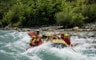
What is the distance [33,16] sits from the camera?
141ft

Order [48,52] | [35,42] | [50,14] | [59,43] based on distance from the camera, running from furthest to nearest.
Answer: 1. [50,14]
2. [35,42]
3. [48,52]
4. [59,43]

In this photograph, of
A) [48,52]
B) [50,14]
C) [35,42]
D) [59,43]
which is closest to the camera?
[59,43]

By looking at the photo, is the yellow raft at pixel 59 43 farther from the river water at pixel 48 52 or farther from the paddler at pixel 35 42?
the paddler at pixel 35 42

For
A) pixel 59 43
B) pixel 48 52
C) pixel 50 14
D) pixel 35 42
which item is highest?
pixel 50 14

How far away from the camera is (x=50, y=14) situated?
42.1 meters

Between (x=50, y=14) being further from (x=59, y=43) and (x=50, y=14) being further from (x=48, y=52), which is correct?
(x=59, y=43)

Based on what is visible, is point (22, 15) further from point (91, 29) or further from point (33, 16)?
point (91, 29)

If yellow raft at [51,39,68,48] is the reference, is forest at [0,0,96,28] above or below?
above

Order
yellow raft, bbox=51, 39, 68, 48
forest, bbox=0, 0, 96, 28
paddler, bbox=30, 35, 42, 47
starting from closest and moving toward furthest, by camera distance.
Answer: yellow raft, bbox=51, 39, 68, 48, paddler, bbox=30, 35, 42, 47, forest, bbox=0, 0, 96, 28

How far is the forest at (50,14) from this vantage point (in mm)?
37375

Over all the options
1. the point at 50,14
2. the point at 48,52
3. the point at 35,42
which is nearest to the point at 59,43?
the point at 48,52

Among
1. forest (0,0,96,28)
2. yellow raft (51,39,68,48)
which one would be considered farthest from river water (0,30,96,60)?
forest (0,0,96,28)

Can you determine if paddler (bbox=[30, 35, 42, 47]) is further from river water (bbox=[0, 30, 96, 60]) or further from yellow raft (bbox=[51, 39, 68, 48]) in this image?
yellow raft (bbox=[51, 39, 68, 48])

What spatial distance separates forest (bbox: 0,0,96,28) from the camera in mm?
37375
